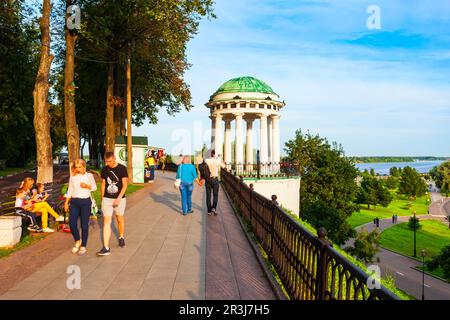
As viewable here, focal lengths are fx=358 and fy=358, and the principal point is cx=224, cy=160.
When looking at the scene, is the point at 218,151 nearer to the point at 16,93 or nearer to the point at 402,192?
the point at 16,93

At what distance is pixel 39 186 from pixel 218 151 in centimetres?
2301

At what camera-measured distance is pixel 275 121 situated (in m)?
32.2

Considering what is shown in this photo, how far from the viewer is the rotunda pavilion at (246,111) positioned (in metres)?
30.3

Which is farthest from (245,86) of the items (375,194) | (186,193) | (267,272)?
(375,194)

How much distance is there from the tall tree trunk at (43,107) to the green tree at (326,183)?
87.9ft

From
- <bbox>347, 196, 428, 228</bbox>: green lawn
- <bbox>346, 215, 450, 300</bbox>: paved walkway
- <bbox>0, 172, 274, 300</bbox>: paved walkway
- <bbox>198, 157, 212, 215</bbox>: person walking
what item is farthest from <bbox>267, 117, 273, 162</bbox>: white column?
<bbox>347, 196, 428, 228</bbox>: green lawn

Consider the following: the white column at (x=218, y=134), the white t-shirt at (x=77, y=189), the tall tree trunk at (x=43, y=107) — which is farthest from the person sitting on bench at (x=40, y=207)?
the white column at (x=218, y=134)

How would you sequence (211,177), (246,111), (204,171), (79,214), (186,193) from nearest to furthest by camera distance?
(79,214), (186,193), (211,177), (204,171), (246,111)

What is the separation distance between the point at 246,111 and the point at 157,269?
25147mm

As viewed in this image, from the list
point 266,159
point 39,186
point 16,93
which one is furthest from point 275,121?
point 39,186

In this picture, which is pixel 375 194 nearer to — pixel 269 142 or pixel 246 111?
pixel 269 142

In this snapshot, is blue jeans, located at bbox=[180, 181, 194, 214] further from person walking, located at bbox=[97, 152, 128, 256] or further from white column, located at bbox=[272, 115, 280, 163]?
white column, located at bbox=[272, 115, 280, 163]

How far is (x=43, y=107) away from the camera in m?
12.1

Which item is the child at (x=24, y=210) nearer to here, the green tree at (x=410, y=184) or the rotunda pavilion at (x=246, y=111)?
the rotunda pavilion at (x=246, y=111)
